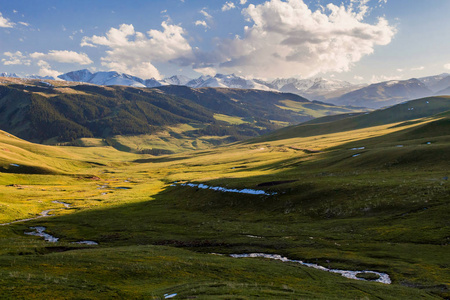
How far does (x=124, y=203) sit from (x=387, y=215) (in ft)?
268

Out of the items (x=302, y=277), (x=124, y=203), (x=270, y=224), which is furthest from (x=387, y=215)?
(x=124, y=203)

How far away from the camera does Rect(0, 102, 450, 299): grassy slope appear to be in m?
25.0

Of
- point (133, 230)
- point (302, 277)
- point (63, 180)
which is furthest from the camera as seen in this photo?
point (63, 180)

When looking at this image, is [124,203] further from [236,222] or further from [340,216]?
[340,216]

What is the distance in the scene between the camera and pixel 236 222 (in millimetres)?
66875

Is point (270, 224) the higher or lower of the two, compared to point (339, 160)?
lower

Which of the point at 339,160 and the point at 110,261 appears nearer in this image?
the point at 110,261

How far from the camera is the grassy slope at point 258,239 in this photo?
82.0 feet

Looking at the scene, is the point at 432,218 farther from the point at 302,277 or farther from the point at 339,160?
the point at 339,160

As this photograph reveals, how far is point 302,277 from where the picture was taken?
31109 mm

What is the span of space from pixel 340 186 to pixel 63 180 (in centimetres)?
16644

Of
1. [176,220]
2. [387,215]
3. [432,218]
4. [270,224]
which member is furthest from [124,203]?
[432,218]

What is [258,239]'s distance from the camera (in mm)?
50500

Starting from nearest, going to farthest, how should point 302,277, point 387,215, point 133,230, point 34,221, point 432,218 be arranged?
point 302,277 → point 432,218 → point 387,215 → point 133,230 → point 34,221
